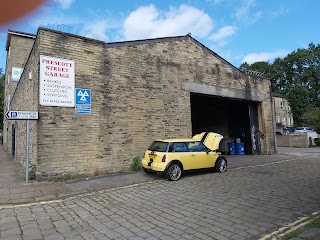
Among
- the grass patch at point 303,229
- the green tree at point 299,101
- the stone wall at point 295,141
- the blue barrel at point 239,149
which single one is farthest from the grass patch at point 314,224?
the green tree at point 299,101

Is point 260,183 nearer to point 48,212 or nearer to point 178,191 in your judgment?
point 178,191

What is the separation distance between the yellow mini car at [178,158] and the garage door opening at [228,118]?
19.5 feet


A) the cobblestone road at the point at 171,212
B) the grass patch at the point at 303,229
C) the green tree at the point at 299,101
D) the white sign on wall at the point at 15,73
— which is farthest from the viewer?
the green tree at the point at 299,101

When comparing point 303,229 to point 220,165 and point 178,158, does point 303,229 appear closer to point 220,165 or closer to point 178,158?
point 178,158

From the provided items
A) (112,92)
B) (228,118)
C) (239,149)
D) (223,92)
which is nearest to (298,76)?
(228,118)

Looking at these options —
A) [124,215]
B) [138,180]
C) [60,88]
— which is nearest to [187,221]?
[124,215]

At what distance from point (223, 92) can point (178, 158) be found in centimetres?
718

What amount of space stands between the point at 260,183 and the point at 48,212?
20.5 ft

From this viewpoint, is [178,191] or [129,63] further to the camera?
[129,63]

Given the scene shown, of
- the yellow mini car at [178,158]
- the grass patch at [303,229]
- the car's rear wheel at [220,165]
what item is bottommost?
the grass patch at [303,229]

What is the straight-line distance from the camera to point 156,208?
581 centimetres

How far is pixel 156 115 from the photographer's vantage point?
11648 mm

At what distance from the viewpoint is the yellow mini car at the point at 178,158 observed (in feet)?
28.8

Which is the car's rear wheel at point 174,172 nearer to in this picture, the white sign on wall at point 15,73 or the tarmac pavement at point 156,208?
the tarmac pavement at point 156,208
